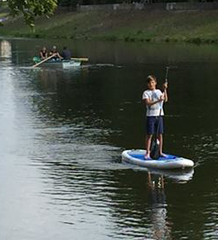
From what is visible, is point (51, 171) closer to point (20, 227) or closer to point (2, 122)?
point (20, 227)

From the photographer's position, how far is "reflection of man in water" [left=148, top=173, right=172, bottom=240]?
40.5 feet

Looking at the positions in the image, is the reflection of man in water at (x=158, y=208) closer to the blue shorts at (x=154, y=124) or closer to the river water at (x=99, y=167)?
the river water at (x=99, y=167)

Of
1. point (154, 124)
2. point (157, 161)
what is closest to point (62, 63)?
point (154, 124)

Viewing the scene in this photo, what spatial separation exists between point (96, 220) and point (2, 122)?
41.3ft

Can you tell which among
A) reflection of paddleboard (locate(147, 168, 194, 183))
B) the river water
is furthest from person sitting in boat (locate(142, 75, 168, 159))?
the river water

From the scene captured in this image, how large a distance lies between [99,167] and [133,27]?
82.9 m

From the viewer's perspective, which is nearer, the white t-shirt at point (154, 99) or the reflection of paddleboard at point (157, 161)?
the reflection of paddleboard at point (157, 161)

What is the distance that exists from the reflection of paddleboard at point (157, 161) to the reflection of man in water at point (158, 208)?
1.63 feet

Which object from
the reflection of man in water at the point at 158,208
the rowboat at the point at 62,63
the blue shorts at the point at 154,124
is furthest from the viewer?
the rowboat at the point at 62,63

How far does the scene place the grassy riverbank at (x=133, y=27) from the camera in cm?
8662

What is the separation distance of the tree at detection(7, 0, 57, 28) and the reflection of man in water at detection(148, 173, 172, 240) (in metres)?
4.85

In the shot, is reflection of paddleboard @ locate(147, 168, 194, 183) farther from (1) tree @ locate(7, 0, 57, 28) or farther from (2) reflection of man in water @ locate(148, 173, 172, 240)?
(1) tree @ locate(7, 0, 57, 28)

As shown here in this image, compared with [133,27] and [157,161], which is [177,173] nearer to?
[157,161]

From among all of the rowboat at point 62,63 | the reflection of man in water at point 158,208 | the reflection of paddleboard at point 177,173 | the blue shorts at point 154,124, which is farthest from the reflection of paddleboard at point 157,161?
the rowboat at point 62,63
